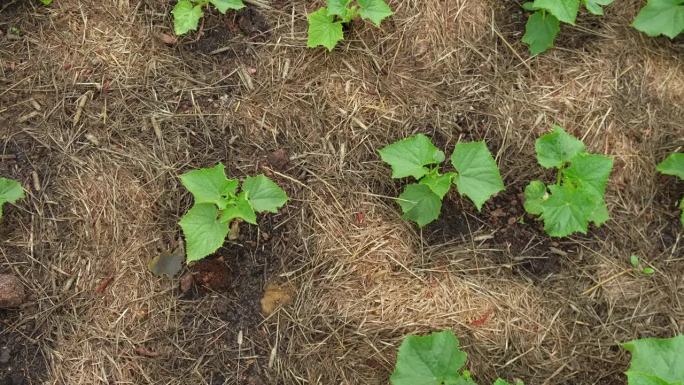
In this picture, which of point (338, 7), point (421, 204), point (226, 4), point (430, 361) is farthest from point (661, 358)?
point (226, 4)

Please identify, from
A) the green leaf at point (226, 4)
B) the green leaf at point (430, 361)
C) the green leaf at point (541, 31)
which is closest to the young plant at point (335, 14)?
the green leaf at point (226, 4)

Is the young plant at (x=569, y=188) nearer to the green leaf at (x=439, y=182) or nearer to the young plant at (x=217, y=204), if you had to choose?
the green leaf at (x=439, y=182)

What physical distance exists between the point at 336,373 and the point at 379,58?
1.47m

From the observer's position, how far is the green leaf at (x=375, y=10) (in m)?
2.77

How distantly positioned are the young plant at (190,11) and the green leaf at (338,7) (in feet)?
1.32

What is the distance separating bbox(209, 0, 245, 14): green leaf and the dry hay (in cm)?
16

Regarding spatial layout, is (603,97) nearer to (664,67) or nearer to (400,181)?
(664,67)

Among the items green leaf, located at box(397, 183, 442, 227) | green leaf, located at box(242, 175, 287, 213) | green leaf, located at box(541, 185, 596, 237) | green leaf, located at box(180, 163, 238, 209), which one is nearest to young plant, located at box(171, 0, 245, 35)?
green leaf, located at box(180, 163, 238, 209)

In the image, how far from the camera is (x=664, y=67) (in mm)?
2951

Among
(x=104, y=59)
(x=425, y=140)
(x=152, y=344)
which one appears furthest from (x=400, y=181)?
(x=104, y=59)

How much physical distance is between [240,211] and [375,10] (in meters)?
1.11

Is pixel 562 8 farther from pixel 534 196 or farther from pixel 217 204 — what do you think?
pixel 217 204

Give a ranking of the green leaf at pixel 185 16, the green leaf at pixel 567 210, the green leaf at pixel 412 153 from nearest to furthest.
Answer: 1. the green leaf at pixel 567 210
2. the green leaf at pixel 412 153
3. the green leaf at pixel 185 16

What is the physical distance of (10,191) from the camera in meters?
2.63
